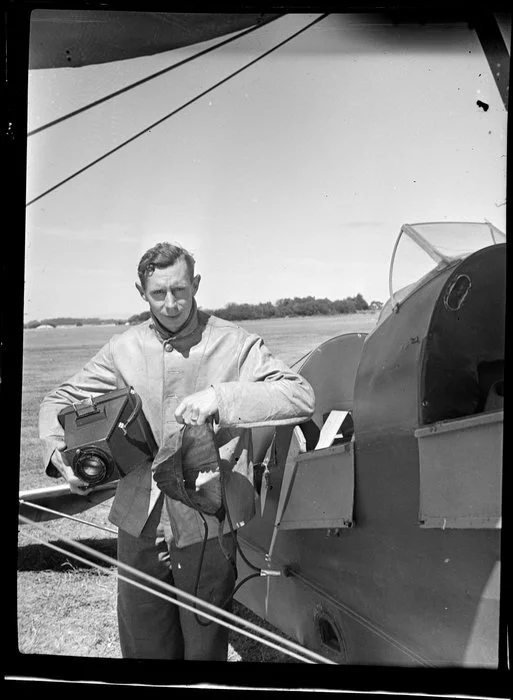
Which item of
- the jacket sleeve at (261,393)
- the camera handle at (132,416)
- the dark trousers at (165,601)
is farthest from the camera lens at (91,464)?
the jacket sleeve at (261,393)

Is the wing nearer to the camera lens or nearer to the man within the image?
the man

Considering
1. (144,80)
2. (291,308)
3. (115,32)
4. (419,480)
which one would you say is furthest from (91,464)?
(115,32)

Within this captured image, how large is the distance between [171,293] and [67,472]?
68cm

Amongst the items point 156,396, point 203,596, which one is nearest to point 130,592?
point 203,596

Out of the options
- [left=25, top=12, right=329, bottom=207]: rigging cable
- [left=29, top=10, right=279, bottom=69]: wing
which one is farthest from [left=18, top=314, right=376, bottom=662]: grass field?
[left=29, top=10, right=279, bottom=69]: wing

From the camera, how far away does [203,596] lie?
245cm

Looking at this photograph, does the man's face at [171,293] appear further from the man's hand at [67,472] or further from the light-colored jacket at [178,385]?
the man's hand at [67,472]

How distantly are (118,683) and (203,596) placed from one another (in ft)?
1.28

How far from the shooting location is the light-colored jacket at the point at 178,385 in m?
2.36

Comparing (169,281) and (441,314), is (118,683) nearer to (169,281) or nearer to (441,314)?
(169,281)

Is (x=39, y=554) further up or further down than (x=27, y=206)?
further down

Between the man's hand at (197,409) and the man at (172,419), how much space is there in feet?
0.27

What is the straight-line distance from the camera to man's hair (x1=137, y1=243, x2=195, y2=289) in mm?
2293

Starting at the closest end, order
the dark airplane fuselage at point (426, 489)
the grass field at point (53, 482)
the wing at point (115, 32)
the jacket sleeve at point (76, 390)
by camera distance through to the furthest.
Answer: the dark airplane fuselage at point (426, 489) → the wing at point (115, 32) → the grass field at point (53, 482) → the jacket sleeve at point (76, 390)
